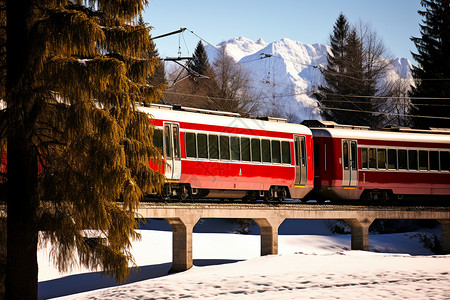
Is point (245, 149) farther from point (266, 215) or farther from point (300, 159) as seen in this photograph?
point (266, 215)

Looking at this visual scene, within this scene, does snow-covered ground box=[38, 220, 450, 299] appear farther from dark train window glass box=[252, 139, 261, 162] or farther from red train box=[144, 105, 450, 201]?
dark train window glass box=[252, 139, 261, 162]

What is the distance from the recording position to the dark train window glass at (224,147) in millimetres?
27375

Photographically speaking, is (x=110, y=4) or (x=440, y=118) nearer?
(x=110, y=4)

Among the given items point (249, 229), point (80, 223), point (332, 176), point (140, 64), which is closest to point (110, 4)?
point (140, 64)

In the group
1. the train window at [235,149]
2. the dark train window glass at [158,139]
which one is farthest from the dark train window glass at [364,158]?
the dark train window glass at [158,139]

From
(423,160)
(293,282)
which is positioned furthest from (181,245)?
(293,282)

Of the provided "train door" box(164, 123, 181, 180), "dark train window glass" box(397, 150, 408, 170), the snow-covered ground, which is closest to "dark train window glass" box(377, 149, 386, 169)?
"dark train window glass" box(397, 150, 408, 170)

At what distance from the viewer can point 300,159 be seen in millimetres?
30578

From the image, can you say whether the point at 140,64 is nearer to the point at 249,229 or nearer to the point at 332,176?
the point at 332,176

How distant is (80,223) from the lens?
1294 cm

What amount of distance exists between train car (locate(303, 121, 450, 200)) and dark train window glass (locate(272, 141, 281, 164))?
263 cm

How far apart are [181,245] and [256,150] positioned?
5695 mm

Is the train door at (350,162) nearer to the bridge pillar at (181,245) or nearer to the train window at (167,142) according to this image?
the bridge pillar at (181,245)

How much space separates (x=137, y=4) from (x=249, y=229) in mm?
39118
